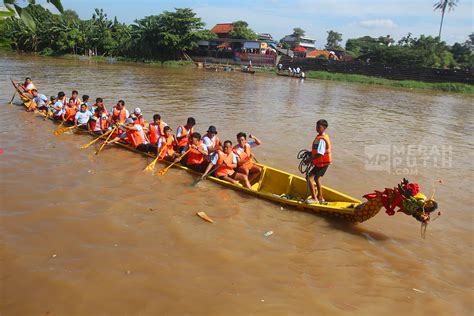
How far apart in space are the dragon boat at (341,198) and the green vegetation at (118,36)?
127 feet

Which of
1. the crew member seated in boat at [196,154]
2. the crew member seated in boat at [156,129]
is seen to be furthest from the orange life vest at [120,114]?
the crew member seated in boat at [196,154]

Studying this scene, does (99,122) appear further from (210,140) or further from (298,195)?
(298,195)

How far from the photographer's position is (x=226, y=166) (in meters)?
7.25

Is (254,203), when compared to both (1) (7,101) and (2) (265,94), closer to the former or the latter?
(1) (7,101)

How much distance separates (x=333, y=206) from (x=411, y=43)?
46.5m

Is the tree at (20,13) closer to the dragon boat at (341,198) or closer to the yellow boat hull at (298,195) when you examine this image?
the dragon boat at (341,198)

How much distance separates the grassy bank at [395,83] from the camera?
34375 millimetres

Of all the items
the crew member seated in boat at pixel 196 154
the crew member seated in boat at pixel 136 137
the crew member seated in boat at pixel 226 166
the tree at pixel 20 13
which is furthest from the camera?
the crew member seated in boat at pixel 136 137

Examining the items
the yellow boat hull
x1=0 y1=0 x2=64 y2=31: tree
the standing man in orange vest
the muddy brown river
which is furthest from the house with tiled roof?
x1=0 y1=0 x2=64 y2=31: tree

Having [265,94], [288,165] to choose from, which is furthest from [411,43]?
[288,165]

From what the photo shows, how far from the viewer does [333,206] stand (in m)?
6.07

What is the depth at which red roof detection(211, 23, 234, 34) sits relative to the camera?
49.0 meters

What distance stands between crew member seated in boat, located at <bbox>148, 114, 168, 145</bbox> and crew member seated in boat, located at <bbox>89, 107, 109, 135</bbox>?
2206 mm

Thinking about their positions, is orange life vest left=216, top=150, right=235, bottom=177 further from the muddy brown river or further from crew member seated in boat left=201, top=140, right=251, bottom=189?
the muddy brown river
